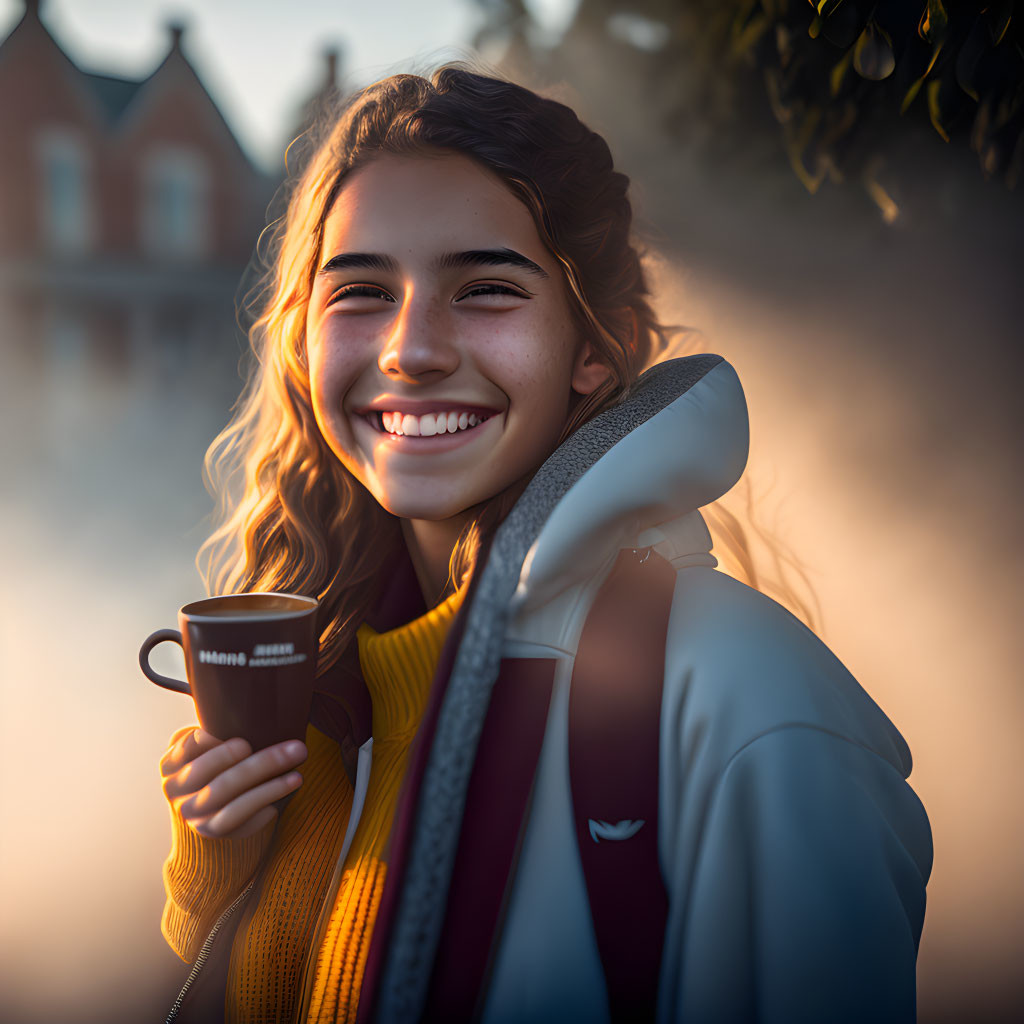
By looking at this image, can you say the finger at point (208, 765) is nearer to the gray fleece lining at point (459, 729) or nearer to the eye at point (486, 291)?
the gray fleece lining at point (459, 729)

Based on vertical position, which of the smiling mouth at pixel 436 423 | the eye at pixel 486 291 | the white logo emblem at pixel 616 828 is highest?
the eye at pixel 486 291

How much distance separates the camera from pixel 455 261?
1207mm

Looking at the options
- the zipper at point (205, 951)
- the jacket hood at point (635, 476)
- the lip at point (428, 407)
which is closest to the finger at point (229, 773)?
the zipper at point (205, 951)

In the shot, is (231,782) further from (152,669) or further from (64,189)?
(64,189)

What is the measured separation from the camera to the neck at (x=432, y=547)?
139 centimetres

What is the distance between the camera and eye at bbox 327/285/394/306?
4.17 feet

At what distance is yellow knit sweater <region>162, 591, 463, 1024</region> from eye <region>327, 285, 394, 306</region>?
1.71 feet

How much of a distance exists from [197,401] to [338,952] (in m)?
15.2

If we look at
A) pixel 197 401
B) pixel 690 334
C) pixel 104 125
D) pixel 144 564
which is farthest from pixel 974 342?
pixel 104 125

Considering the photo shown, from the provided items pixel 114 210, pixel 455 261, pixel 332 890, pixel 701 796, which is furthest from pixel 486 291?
pixel 114 210

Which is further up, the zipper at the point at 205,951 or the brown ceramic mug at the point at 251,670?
the brown ceramic mug at the point at 251,670

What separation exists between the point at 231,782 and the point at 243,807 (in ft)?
0.14

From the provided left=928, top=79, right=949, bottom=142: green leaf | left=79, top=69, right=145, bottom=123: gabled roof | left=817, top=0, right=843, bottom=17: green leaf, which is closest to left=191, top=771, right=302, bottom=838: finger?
left=817, top=0, right=843, bottom=17: green leaf

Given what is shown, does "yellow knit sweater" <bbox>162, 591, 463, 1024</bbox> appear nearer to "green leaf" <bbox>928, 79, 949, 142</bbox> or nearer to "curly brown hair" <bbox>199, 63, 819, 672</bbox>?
"curly brown hair" <bbox>199, 63, 819, 672</bbox>
